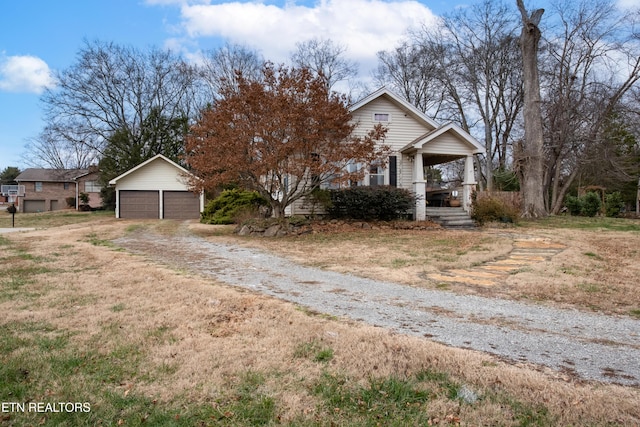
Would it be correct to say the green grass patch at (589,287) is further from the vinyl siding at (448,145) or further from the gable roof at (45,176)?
the gable roof at (45,176)

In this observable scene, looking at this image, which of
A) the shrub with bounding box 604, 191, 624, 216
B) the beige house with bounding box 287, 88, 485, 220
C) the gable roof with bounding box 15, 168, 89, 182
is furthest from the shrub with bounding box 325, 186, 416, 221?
the gable roof with bounding box 15, 168, 89, 182

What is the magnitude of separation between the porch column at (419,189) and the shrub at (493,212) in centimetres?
207

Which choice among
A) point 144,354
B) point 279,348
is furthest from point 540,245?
point 144,354

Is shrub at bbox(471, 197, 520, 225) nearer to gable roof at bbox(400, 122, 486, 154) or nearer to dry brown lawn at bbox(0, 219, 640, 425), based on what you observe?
gable roof at bbox(400, 122, 486, 154)

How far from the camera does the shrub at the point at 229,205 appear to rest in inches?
810

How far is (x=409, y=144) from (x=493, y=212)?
426 centimetres

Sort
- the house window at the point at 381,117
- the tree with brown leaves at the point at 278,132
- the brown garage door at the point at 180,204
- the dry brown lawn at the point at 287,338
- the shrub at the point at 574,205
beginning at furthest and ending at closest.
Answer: the brown garage door at the point at 180,204, the shrub at the point at 574,205, the house window at the point at 381,117, the tree with brown leaves at the point at 278,132, the dry brown lawn at the point at 287,338

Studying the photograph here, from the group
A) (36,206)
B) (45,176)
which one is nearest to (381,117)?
(45,176)

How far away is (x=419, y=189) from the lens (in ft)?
52.2

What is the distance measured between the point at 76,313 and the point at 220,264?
151 inches

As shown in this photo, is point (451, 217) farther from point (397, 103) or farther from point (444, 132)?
point (397, 103)

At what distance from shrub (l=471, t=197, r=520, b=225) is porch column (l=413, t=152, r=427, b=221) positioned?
207cm

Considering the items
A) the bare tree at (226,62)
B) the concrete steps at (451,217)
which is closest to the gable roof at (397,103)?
the concrete steps at (451,217)

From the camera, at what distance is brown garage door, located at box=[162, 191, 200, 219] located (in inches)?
1043
